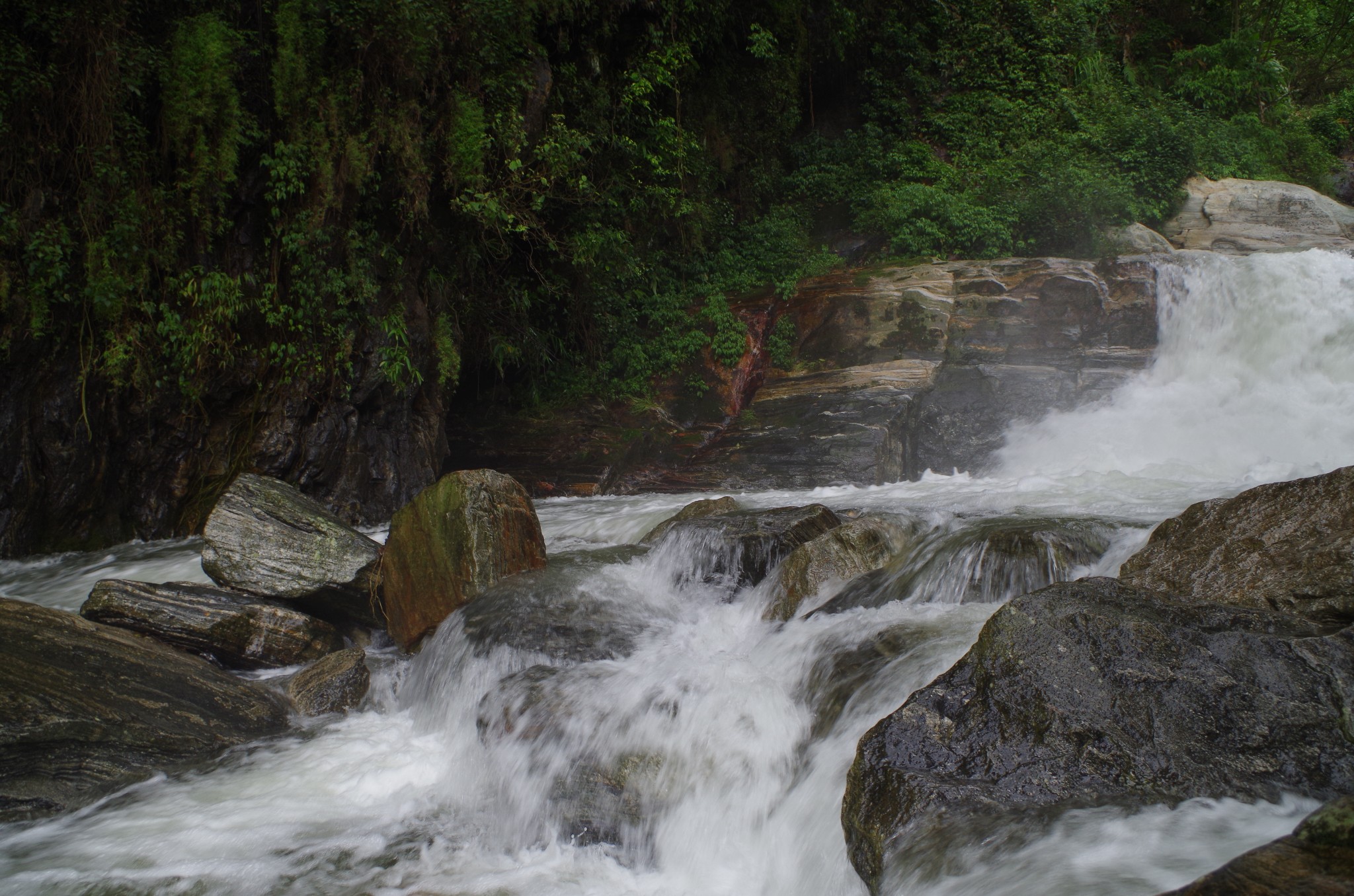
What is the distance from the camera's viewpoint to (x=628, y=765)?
400cm

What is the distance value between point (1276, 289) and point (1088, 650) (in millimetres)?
11417

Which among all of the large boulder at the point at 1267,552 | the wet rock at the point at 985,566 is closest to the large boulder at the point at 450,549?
the wet rock at the point at 985,566

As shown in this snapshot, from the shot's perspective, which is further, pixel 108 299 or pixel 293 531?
pixel 108 299

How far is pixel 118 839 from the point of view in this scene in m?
3.86

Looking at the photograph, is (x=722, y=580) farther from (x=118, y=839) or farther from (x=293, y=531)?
(x=118, y=839)

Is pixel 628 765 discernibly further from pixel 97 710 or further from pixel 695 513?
pixel 695 513

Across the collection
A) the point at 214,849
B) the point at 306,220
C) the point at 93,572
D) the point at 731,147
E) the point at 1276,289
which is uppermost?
the point at 731,147

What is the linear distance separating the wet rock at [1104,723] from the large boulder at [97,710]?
12.4ft

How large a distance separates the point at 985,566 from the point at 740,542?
205 centimetres

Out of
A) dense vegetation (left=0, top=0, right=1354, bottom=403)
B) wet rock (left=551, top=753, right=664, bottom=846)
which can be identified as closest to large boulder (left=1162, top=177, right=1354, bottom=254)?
dense vegetation (left=0, top=0, right=1354, bottom=403)

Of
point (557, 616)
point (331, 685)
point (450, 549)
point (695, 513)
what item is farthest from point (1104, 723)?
point (695, 513)

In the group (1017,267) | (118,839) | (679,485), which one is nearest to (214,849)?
(118,839)

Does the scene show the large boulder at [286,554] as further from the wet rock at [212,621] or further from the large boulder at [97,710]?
the large boulder at [97,710]

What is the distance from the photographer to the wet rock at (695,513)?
780 cm
